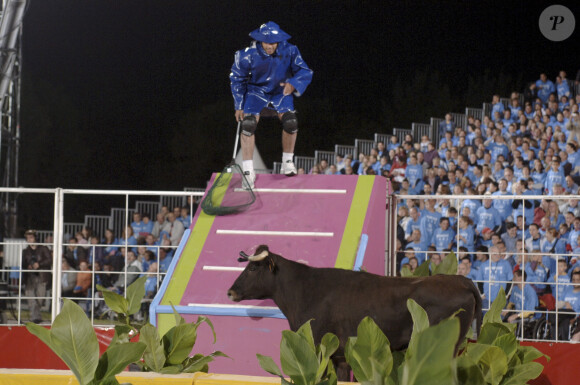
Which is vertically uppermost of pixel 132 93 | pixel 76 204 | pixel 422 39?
pixel 422 39

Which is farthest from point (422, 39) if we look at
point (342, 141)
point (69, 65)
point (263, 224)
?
point (263, 224)

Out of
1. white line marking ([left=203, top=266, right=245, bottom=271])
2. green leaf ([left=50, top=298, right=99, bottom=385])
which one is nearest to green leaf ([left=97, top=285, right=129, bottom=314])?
white line marking ([left=203, top=266, right=245, bottom=271])

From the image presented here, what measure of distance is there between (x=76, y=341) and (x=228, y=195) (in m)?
3.61

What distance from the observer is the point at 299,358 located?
2.18m

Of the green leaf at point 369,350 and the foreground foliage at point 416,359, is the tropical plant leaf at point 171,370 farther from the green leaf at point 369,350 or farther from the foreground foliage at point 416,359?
the green leaf at point 369,350

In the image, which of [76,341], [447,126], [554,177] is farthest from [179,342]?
[447,126]

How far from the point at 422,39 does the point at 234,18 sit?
15.6 feet

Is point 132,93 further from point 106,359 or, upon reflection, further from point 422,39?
point 106,359

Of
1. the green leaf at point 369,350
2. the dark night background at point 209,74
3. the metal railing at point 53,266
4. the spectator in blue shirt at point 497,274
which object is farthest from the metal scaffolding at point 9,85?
the green leaf at point 369,350

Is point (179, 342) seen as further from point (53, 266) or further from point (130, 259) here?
point (130, 259)

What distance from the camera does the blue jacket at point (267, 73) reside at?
5.76 meters

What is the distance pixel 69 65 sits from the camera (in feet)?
66.4

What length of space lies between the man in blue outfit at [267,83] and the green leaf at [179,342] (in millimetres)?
2668

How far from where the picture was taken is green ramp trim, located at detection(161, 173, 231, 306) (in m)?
5.02
